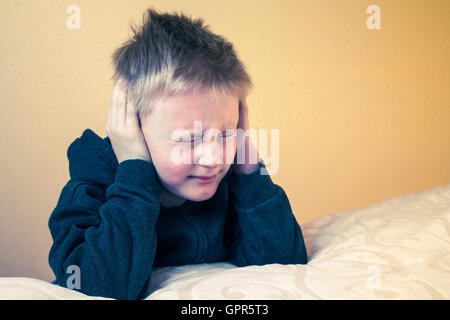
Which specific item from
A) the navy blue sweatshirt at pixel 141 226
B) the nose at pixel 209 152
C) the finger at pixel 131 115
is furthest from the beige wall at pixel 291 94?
the nose at pixel 209 152

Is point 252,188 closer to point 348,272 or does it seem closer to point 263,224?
point 263,224

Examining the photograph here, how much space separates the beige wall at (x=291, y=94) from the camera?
4.68 ft

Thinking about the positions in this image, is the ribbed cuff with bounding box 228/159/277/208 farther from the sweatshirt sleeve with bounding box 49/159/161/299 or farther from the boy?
the sweatshirt sleeve with bounding box 49/159/161/299

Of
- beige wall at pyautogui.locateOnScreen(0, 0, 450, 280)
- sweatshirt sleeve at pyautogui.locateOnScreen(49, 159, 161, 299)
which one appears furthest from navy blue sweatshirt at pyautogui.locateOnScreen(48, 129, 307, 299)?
beige wall at pyautogui.locateOnScreen(0, 0, 450, 280)

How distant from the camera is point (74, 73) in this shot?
4.76 feet

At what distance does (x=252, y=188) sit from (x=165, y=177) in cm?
19

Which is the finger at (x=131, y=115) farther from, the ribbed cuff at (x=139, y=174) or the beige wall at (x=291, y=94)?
the beige wall at (x=291, y=94)

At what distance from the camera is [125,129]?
30.2 inches

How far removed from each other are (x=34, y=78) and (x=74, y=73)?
133 mm

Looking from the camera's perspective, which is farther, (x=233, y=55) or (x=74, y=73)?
(x=74, y=73)

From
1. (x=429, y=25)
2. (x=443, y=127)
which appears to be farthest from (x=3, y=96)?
(x=443, y=127)

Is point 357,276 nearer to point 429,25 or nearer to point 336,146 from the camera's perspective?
point 336,146

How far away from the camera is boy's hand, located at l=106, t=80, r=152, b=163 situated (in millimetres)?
765

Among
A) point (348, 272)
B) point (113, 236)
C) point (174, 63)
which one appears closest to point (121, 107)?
point (174, 63)
